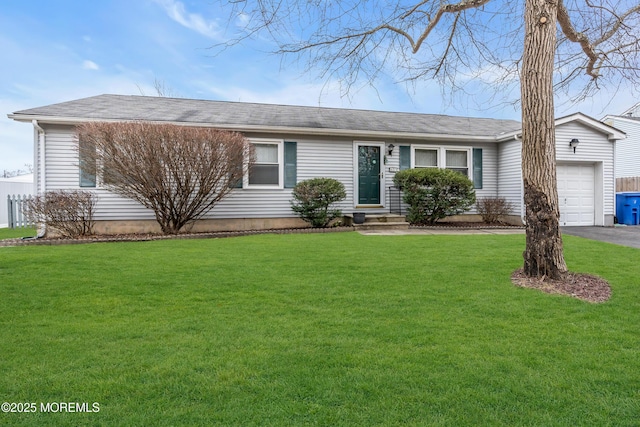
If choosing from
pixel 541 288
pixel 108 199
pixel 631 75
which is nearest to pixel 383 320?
pixel 541 288

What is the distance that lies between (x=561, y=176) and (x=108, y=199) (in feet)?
44.2

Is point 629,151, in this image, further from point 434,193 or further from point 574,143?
point 434,193

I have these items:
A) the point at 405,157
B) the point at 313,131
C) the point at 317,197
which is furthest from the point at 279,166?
the point at 405,157

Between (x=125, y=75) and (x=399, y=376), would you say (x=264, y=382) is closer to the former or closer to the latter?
(x=399, y=376)

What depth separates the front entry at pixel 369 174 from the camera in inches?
461

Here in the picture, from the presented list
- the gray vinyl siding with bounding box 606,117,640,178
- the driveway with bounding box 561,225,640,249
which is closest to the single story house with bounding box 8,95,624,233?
the driveway with bounding box 561,225,640,249

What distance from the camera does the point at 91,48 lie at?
14188 millimetres

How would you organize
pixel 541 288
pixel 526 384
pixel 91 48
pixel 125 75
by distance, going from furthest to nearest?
pixel 125 75 → pixel 91 48 → pixel 541 288 → pixel 526 384

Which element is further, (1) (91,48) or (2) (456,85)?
(1) (91,48)

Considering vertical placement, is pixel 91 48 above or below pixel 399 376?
above

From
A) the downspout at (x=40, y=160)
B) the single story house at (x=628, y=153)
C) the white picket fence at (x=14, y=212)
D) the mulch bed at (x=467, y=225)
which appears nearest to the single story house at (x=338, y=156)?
the downspout at (x=40, y=160)

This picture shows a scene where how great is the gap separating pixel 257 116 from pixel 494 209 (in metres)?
8.03

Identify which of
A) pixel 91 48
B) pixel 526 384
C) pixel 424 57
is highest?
pixel 91 48

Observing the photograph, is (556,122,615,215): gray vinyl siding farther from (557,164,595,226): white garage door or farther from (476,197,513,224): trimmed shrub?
(476,197,513,224): trimmed shrub
